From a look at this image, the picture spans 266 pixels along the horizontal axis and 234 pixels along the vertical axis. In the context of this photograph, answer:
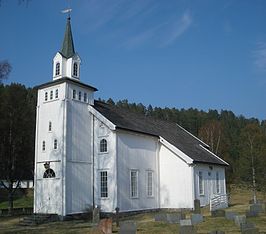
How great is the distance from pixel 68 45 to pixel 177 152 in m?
13.0

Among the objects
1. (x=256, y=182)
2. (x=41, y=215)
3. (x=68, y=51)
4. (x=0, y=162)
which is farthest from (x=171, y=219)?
(x=0, y=162)

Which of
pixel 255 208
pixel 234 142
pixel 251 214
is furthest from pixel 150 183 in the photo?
pixel 234 142

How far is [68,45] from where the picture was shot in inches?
1187

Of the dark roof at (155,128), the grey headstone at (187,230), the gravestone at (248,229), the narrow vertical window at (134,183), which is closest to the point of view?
the gravestone at (248,229)

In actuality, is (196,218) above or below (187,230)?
below

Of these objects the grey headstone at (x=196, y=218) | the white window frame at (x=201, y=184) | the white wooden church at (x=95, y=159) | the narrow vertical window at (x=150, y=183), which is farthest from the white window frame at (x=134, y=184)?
the grey headstone at (x=196, y=218)

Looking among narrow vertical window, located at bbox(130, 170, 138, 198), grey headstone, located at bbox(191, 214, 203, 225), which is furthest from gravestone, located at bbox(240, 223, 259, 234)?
narrow vertical window, located at bbox(130, 170, 138, 198)

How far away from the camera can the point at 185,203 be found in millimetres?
31281

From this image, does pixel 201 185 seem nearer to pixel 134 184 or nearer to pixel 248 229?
pixel 134 184

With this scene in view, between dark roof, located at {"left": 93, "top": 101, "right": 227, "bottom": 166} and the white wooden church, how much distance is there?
0.19 meters

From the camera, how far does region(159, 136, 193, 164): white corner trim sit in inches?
1230

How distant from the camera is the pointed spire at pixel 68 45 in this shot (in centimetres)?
2963

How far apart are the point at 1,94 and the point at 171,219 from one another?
2617cm

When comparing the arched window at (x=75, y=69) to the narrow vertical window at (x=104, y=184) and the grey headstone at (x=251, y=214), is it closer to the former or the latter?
the narrow vertical window at (x=104, y=184)
